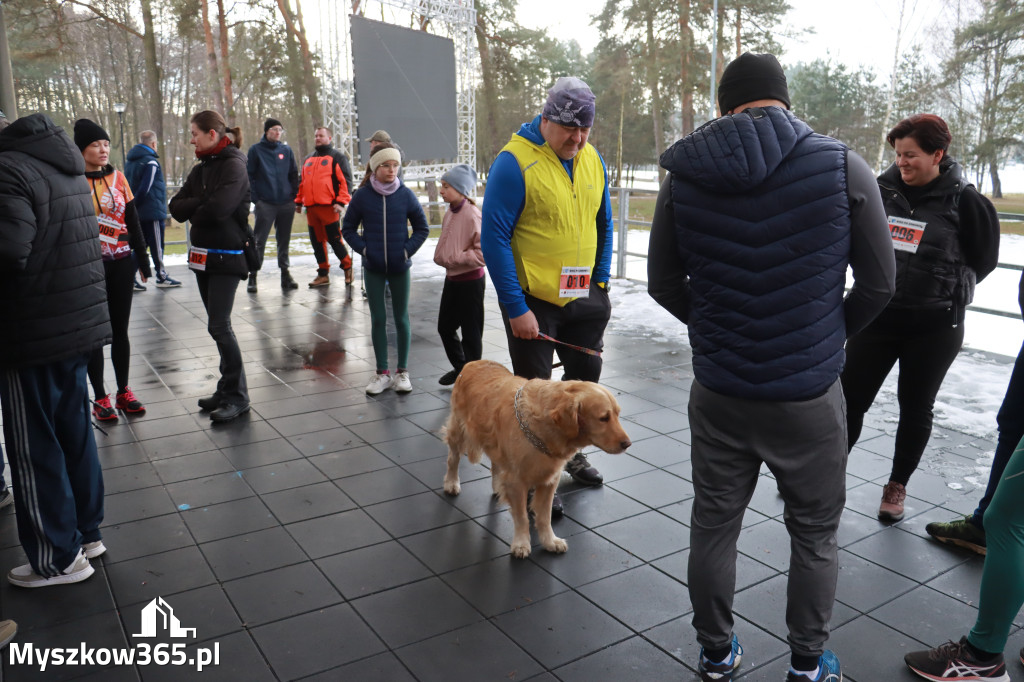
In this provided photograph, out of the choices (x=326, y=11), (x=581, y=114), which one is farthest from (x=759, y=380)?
(x=326, y=11)

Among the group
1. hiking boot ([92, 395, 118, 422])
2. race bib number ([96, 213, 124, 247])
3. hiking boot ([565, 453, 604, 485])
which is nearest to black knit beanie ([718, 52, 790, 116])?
hiking boot ([565, 453, 604, 485])

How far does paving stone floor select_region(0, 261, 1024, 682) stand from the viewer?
2.77 meters

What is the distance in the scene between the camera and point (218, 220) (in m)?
5.14

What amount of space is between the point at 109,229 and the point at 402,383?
2.27m

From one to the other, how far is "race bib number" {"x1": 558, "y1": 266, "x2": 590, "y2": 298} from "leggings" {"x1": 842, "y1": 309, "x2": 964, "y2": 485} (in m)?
1.27

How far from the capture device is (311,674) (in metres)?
2.66

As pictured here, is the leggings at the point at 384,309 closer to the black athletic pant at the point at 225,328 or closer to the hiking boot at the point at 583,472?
the black athletic pant at the point at 225,328

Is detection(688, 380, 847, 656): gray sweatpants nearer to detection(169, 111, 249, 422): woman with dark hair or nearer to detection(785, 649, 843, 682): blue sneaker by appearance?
detection(785, 649, 843, 682): blue sneaker

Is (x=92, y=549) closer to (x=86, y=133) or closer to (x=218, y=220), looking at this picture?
(x=218, y=220)

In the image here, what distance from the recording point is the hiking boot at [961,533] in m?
3.46

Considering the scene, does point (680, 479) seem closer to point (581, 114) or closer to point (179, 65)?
point (581, 114)

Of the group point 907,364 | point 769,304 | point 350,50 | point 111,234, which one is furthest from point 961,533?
Result: point 350,50

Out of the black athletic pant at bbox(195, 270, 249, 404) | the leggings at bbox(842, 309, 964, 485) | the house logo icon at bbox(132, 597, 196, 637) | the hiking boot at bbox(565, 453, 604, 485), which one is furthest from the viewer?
the black athletic pant at bbox(195, 270, 249, 404)

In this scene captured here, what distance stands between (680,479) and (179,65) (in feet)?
126
